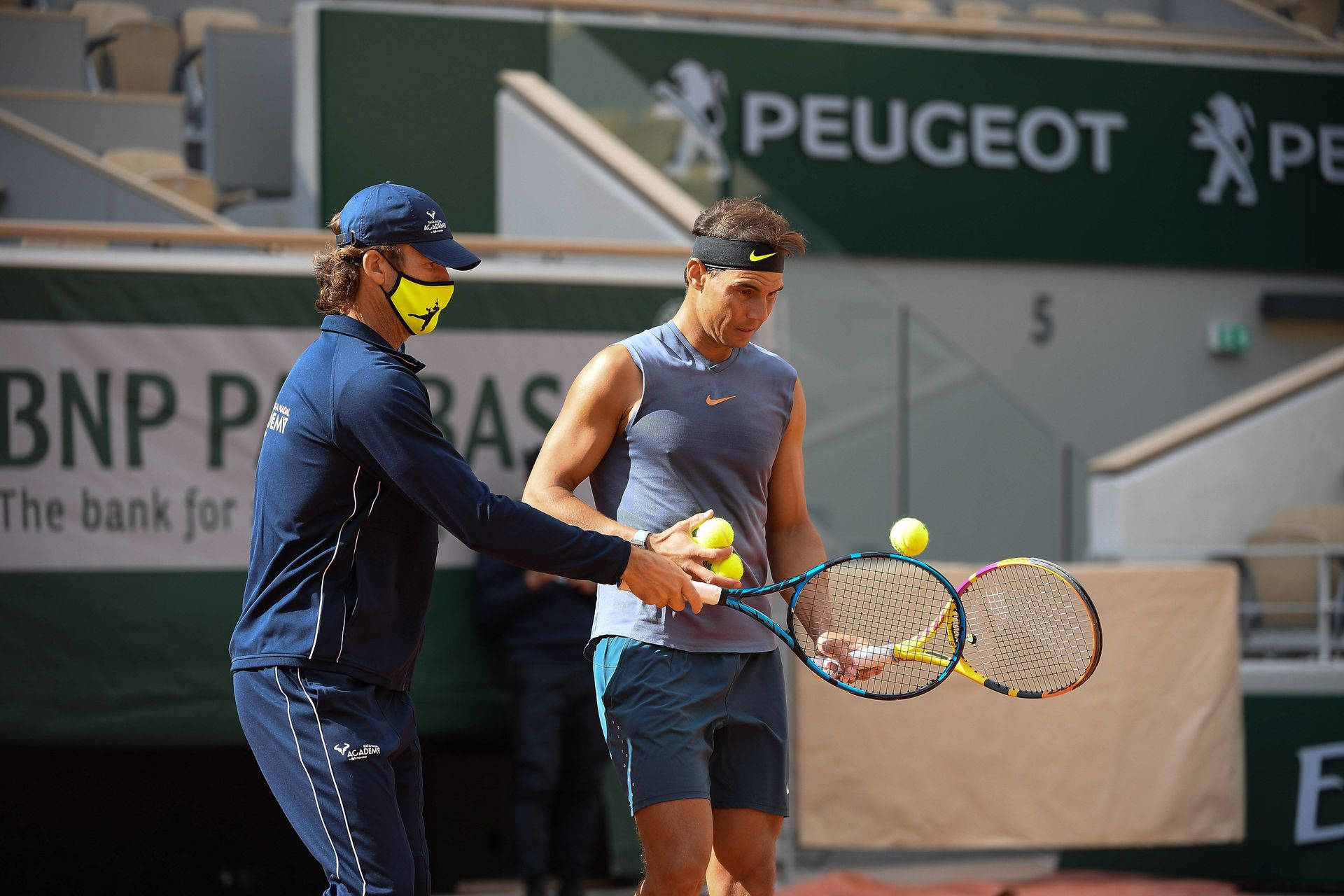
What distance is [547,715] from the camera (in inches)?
250

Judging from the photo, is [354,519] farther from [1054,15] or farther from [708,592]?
[1054,15]

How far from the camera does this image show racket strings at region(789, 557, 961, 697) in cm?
371

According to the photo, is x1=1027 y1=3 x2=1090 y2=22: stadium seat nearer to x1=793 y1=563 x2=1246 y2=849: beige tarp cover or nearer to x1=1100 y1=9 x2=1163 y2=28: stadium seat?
x1=1100 y1=9 x2=1163 y2=28: stadium seat

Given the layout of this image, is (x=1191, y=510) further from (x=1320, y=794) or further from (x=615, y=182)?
(x=615, y=182)

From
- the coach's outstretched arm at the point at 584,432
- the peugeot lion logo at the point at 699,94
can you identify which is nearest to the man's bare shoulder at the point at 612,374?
the coach's outstretched arm at the point at 584,432

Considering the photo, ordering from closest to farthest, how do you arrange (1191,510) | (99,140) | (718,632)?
(718,632) < (1191,510) < (99,140)

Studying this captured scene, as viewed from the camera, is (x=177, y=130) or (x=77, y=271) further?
(x=177, y=130)

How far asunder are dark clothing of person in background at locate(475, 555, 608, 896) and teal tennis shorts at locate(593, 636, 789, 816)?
2628 millimetres

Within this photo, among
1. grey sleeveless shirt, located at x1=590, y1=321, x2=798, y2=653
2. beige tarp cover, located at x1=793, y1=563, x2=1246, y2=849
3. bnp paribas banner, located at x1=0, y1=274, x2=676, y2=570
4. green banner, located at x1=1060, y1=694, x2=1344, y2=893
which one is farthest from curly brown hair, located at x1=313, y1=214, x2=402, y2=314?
green banner, located at x1=1060, y1=694, x2=1344, y2=893

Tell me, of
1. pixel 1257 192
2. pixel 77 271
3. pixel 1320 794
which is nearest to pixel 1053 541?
pixel 1320 794

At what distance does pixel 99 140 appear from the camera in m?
11.6

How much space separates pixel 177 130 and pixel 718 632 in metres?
9.73

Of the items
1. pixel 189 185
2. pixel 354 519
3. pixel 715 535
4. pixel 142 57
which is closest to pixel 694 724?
pixel 715 535

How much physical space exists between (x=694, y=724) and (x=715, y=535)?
531 mm
